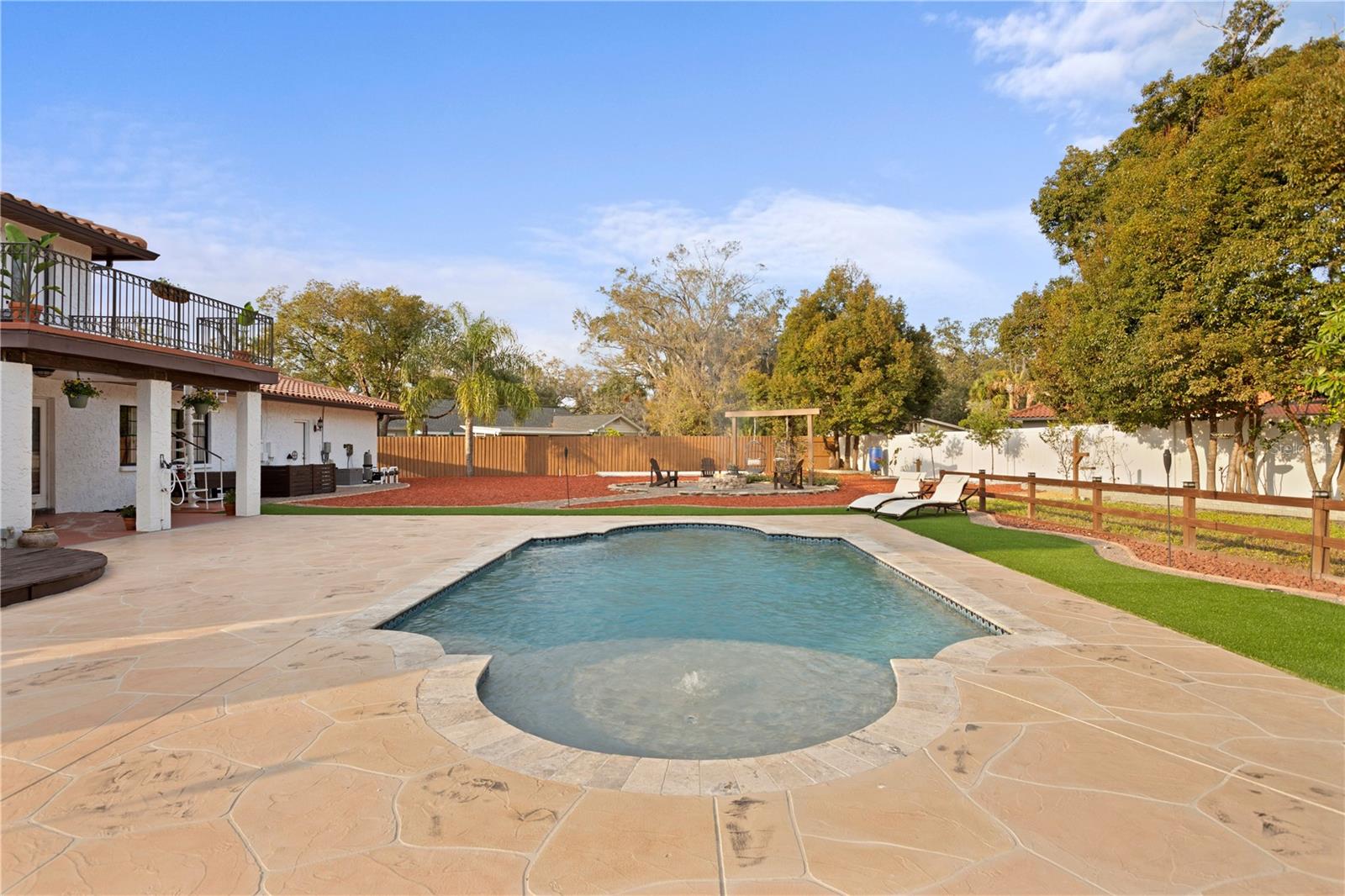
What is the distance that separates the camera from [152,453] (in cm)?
1117

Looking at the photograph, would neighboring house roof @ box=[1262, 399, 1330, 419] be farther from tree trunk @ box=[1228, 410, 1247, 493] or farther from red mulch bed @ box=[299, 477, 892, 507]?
red mulch bed @ box=[299, 477, 892, 507]

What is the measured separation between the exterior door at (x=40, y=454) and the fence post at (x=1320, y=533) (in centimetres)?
2030

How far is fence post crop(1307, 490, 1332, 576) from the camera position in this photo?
6867mm

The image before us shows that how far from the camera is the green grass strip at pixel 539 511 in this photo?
14602mm

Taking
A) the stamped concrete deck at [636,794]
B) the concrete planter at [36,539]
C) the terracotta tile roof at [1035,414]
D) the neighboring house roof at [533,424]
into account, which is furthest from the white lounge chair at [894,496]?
the neighboring house roof at [533,424]

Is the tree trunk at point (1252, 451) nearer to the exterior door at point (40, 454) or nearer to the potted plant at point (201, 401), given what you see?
the potted plant at point (201, 401)

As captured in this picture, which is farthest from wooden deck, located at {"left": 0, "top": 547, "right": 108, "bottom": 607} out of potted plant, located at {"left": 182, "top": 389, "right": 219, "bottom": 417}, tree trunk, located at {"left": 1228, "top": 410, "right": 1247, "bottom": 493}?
tree trunk, located at {"left": 1228, "top": 410, "right": 1247, "bottom": 493}

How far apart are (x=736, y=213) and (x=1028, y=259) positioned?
16.6 m

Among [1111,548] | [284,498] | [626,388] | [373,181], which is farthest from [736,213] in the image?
[1111,548]

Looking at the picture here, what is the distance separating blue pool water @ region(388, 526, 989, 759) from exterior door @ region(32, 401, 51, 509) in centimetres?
1049

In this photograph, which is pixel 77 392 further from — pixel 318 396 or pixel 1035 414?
pixel 1035 414

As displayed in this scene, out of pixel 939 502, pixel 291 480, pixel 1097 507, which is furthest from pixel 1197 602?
pixel 291 480

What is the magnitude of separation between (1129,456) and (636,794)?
23454 mm

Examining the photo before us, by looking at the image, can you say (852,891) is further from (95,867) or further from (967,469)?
(967,469)
